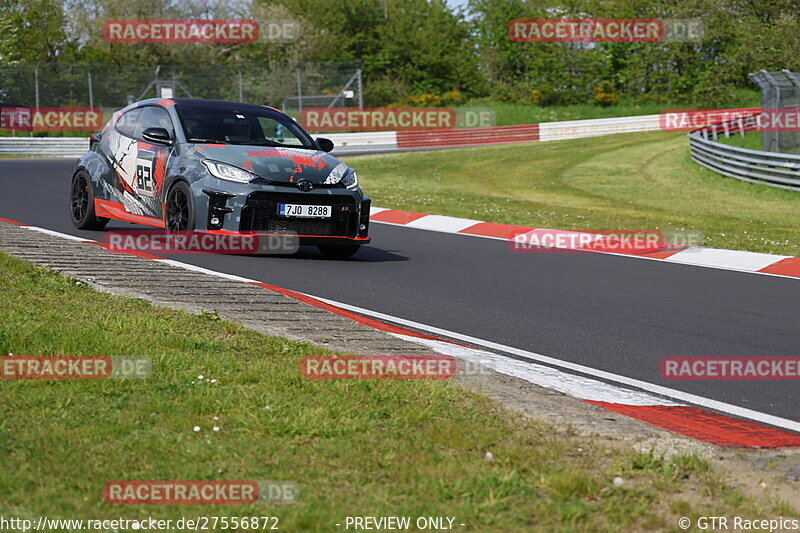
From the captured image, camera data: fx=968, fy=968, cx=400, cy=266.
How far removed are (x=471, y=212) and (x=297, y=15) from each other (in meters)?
59.1

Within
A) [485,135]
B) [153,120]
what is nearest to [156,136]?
[153,120]

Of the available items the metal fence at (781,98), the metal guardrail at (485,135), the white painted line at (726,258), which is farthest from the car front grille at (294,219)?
the metal guardrail at (485,135)

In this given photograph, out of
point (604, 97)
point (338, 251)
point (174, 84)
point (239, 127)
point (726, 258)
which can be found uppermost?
point (174, 84)

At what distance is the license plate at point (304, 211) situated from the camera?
32.9ft

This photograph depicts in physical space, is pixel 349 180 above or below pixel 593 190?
above

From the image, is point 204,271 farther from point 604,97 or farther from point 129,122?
point 604,97

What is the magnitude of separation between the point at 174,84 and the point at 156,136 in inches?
1229

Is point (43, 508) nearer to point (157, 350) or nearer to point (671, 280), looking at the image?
point (157, 350)

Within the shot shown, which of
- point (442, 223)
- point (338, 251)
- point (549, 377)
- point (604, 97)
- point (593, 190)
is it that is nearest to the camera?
point (549, 377)

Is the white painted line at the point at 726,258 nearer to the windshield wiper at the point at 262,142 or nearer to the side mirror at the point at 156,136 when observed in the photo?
the windshield wiper at the point at 262,142

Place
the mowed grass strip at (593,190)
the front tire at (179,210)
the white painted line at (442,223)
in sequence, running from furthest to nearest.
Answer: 1. the mowed grass strip at (593,190)
2. the white painted line at (442,223)
3. the front tire at (179,210)

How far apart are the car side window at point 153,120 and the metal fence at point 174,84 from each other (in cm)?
2870

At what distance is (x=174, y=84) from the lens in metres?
40.4

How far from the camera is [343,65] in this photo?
43.5m
